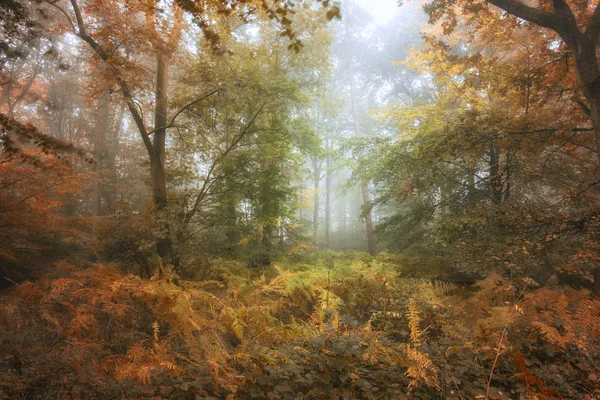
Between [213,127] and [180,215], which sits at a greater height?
[213,127]

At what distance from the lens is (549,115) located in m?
5.82

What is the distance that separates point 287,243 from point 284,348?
721 centimetres

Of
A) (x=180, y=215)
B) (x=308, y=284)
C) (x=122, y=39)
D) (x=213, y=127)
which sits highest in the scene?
(x=122, y=39)

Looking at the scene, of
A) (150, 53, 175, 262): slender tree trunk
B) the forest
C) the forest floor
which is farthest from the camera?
(150, 53, 175, 262): slender tree trunk

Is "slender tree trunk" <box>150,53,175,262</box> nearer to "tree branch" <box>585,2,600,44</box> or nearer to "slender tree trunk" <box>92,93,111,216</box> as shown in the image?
"slender tree trunk" <box>92,93,111,216</box>

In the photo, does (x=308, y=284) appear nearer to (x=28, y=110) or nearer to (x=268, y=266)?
(x=268, y=266)

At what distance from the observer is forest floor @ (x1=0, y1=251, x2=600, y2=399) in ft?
9.07

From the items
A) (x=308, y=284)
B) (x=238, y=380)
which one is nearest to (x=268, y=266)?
(x=308, y=284)

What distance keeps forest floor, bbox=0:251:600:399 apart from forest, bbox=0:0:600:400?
0.03 metres

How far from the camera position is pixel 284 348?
3.50m

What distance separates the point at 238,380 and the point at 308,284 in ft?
12.2

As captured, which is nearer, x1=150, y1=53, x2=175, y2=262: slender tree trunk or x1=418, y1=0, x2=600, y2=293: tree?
x1=418, y1=0, x2=600, y2=293: tree

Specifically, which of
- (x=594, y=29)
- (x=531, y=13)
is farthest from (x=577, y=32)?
(x=531, y=13)

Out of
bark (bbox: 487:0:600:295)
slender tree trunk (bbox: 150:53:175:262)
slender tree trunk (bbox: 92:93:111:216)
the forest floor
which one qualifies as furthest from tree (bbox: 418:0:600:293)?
slender tree trunk (bbox: 92:93:111:216)
